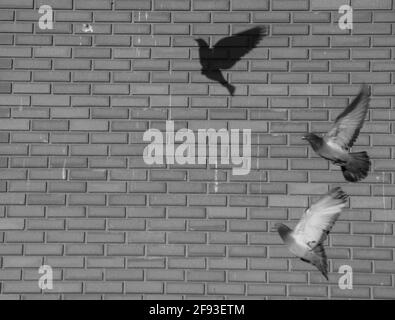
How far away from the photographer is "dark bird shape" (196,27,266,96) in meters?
4.56

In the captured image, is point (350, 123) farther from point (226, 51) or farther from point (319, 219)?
point (226, 51)

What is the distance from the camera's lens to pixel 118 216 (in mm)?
4492

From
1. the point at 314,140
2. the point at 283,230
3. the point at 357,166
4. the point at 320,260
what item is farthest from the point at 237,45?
the point at 320,260

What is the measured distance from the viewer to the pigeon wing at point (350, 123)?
445 cm

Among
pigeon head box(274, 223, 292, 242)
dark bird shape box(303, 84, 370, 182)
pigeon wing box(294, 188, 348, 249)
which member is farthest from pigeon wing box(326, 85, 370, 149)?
pigeon head box(274, 223, 292, 242)

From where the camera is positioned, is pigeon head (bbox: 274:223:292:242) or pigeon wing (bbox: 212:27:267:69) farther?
pigeon wing (bbox: 212:27:267:69)

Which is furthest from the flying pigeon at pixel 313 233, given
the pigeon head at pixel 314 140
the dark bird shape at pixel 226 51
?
the dark bird shape at pixel 226 51

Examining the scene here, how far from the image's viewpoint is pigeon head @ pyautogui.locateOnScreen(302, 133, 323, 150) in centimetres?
448

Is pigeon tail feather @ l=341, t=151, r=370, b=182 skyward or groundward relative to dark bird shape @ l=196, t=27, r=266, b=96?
groundward

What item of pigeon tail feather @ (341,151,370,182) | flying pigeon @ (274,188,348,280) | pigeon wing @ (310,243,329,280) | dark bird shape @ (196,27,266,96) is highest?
dark bird shape @ (196,27,266,96)

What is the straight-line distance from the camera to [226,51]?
180 inches

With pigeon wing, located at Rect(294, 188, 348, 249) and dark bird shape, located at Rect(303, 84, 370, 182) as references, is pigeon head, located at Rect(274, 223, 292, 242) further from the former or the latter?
dark bird shape, located at Rect(303, 84, 370, 182)
